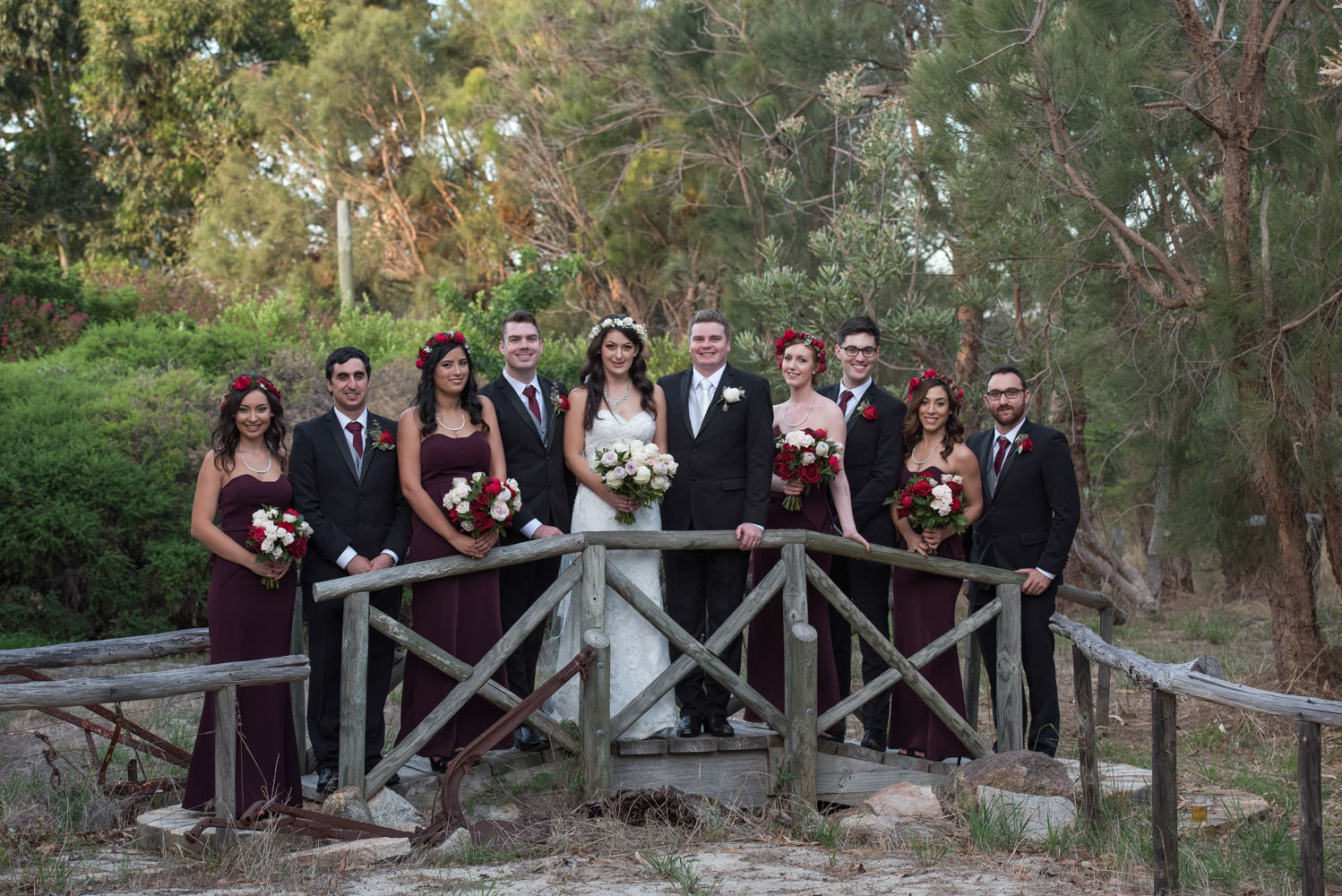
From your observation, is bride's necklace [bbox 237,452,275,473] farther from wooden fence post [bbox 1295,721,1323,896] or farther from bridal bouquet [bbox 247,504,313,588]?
wooden fence post [bbox 1295,721,1323,896]

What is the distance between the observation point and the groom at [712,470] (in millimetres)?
6445

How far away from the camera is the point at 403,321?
61.8 ft

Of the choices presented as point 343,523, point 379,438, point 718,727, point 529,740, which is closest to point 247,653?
point 343,523

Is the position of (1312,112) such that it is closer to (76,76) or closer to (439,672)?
(439,672)

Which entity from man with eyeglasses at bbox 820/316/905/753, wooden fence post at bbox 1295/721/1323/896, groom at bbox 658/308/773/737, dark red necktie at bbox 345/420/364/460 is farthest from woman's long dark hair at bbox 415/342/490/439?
wooden fence post at bbox 1295/721/1323/896

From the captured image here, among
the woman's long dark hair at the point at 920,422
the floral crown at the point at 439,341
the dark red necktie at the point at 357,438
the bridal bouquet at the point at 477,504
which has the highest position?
the floral crown at the point at 439,341

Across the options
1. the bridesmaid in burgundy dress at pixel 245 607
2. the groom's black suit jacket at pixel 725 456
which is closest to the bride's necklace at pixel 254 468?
the bridesmaid in burgundy dress at pixel 245 607

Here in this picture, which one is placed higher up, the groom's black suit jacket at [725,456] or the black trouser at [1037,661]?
the groom's black suit jacket at [725,456]

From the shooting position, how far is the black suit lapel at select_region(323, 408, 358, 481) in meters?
6.07

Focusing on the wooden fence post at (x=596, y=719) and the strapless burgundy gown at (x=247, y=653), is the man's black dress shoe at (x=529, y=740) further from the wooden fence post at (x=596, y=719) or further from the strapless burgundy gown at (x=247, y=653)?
the strapless burgundy gown at (x=247, y=653)

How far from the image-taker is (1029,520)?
22.7 feet

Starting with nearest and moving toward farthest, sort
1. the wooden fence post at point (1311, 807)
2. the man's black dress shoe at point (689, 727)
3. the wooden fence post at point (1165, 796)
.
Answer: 1. the wooden fence post at point (1311, 807)
2. the wooden fence post at point (1165, 796)
3. the man's black dress shoe at point (689, 727)

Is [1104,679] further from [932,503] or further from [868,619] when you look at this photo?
[932,503]

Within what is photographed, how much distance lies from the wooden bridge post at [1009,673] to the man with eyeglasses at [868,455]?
62 cm
